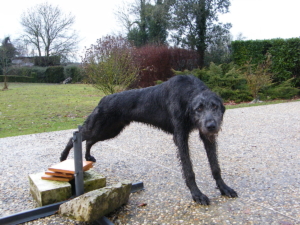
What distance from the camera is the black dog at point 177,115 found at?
2.96 metres

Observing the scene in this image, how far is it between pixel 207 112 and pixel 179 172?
1.53 meters

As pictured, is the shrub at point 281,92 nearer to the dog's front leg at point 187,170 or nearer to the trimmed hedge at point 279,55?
the trimmed hedge at point 279,55

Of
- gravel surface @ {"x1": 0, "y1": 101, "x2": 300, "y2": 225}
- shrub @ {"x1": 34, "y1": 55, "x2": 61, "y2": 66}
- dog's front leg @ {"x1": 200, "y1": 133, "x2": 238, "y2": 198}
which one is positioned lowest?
gravel surface @ {"x1": 0, "y1": 101, "x2": 300, "y2": 225}

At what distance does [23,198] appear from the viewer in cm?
336

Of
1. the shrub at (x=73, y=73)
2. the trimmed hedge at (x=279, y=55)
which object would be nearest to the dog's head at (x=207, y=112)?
the trimmed hedge at (x=279, y=55)

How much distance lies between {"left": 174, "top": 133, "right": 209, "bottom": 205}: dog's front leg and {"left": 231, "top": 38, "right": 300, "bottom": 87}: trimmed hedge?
13737 millimetres

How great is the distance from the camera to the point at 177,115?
128 inches

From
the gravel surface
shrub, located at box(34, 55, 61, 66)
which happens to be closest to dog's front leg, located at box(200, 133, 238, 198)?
the gravel surface

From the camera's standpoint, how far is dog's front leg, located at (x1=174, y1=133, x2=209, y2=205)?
3049mm

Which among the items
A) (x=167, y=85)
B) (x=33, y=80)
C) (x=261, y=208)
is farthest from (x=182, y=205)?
(x=33, y=80)

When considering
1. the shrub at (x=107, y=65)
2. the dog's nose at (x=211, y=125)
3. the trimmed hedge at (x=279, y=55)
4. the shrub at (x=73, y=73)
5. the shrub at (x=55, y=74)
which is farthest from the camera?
the shrub at (x=55, y=74)

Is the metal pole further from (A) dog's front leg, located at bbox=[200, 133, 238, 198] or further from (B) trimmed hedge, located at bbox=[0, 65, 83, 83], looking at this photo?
(B) trimmed hedge, located at bbox=[0, 65, 83, 83]

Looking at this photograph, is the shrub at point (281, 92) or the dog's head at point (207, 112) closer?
the dog's head at point (207, 112)

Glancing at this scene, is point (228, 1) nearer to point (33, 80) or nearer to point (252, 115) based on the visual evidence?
point (252, 115)
